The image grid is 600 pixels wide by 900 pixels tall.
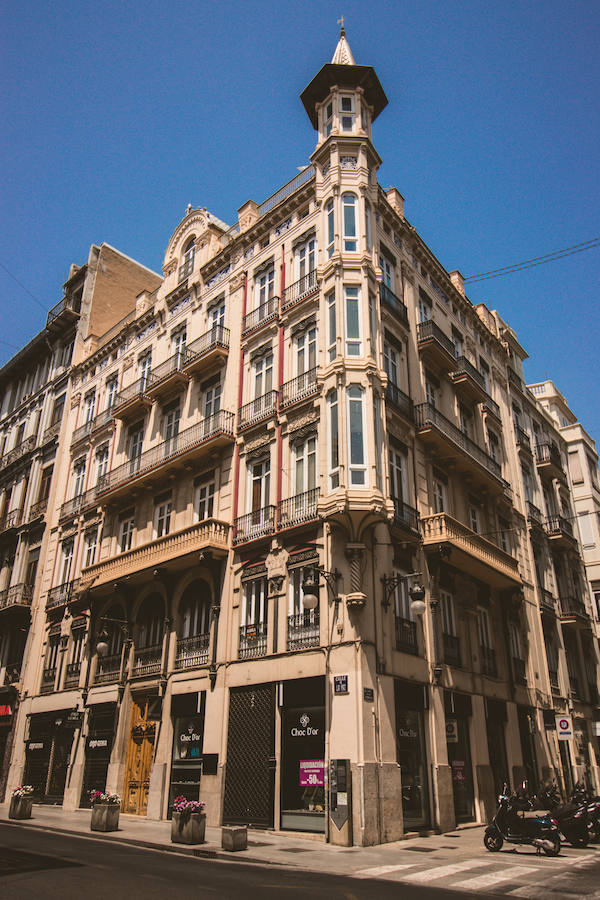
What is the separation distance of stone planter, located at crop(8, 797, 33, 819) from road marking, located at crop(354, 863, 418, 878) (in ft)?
41.2

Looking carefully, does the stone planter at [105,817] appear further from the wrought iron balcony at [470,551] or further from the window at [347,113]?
the window at [347,113]

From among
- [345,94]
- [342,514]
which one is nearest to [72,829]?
[342,514]

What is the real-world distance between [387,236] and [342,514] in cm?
1270

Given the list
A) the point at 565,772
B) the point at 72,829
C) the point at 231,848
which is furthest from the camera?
the point at 565,772

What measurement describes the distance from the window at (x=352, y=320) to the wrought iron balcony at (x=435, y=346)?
492 centimetres

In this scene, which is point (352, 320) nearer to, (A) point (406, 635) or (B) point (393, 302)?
(B) point (393, 302)

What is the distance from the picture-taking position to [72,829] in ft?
54.1

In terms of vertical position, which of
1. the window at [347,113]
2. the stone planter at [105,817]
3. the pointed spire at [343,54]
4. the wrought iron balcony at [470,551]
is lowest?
the stone planter at [105,817]

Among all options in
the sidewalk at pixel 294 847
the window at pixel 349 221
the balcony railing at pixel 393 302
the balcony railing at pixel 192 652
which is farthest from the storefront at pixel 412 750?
the window at pixel 349 221

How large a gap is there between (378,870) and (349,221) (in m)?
17.9

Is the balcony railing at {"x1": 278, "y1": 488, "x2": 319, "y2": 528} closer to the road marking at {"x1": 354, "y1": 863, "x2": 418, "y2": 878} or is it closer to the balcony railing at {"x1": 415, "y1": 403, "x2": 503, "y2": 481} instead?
the balcony railing at {"x1": 415, "y1": 403, "x2": 503, "y2": 481}

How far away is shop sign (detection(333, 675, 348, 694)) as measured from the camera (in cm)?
1589

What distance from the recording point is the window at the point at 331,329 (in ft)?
64.3

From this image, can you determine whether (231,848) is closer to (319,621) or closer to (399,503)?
(319,621)
